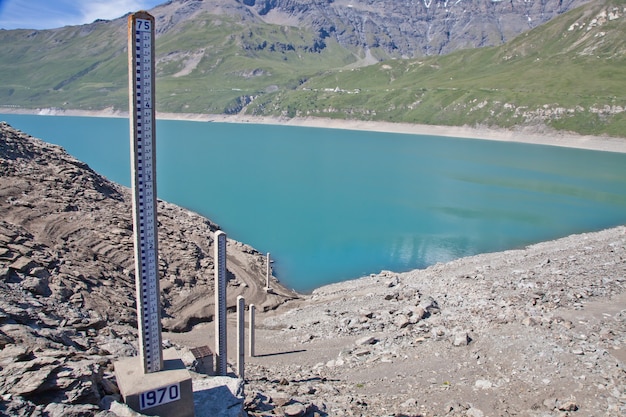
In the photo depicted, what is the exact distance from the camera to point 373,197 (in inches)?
2532

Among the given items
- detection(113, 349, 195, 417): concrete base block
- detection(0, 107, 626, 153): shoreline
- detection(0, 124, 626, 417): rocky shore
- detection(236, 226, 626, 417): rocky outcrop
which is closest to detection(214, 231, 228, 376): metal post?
detection(236, 226, 626, 417): rocky outcrop

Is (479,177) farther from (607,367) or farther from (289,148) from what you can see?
(607,367)

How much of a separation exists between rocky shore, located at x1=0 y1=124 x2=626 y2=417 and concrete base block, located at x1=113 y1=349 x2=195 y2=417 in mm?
281

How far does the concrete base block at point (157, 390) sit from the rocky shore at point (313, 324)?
11.1 inches

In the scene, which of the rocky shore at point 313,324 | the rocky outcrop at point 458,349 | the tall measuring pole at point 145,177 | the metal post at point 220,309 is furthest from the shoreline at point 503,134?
the tall measuring pole at point 145,177

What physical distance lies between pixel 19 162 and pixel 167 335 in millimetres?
13944

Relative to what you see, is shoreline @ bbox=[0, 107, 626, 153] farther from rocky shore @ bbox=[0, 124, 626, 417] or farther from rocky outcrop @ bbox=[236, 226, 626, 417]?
rocky outcrop @ bbox=[236, 226, 626, 417]

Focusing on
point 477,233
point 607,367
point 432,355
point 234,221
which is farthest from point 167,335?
point 477,233

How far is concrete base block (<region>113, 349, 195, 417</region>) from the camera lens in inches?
283

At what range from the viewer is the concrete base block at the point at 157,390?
23.6ft

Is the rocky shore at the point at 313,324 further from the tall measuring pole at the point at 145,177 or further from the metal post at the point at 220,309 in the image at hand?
the metal post at the point at 220,309

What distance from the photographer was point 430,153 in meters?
116

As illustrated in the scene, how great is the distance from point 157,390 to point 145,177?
9.86ft

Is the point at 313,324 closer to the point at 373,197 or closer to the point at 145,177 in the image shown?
the point at 145,177
